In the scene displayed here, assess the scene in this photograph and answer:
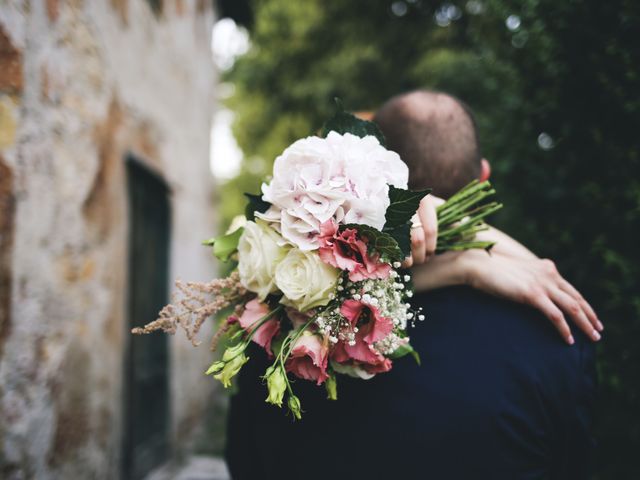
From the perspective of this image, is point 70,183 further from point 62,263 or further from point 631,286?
point 631,286

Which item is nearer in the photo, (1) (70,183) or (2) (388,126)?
(2) (388,126)

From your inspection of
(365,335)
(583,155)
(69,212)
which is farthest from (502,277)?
(69,212)

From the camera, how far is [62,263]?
2.64 meters

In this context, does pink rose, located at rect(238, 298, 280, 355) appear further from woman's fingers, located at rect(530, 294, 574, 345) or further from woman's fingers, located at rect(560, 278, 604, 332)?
woman's fingers, located at rect(560, 278, 604, 332)

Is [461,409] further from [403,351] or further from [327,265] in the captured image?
[327,265]

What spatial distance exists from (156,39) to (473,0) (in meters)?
6.07

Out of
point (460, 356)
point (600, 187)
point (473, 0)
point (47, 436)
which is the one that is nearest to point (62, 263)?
point (47, 436)

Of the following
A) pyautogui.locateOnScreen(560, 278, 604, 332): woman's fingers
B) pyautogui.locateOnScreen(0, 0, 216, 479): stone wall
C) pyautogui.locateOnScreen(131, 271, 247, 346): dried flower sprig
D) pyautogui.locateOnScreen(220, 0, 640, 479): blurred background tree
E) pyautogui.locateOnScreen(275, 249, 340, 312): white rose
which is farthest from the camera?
pyautogui.locateOnScreen(220, 0, 640, 479): blurred background tree

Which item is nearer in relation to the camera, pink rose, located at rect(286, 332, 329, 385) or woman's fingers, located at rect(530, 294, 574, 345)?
pink rose, located at rect(286, 332, 329, 385)

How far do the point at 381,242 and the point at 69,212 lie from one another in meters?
2.15

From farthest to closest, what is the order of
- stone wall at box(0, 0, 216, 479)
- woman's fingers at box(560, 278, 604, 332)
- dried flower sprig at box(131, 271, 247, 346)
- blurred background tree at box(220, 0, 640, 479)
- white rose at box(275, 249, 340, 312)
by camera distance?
1. blurred background tree at box(220, 0, 640, 479)
2. stone wall at box(0, 0, 216, 479)
3. woman's fingers at box(560, 278, 604, 332)
4. dried flower sprig at box(131, 271, 247, 346)
5. white rose at box(275, 249, 340, 312)

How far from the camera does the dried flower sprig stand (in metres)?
1.25

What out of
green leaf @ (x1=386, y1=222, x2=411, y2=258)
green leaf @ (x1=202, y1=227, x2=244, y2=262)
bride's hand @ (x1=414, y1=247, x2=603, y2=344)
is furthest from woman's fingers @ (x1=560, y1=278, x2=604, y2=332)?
green leaf @ (x1=202, y1=227, x2=244, y2=262)

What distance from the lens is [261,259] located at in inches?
47.5
